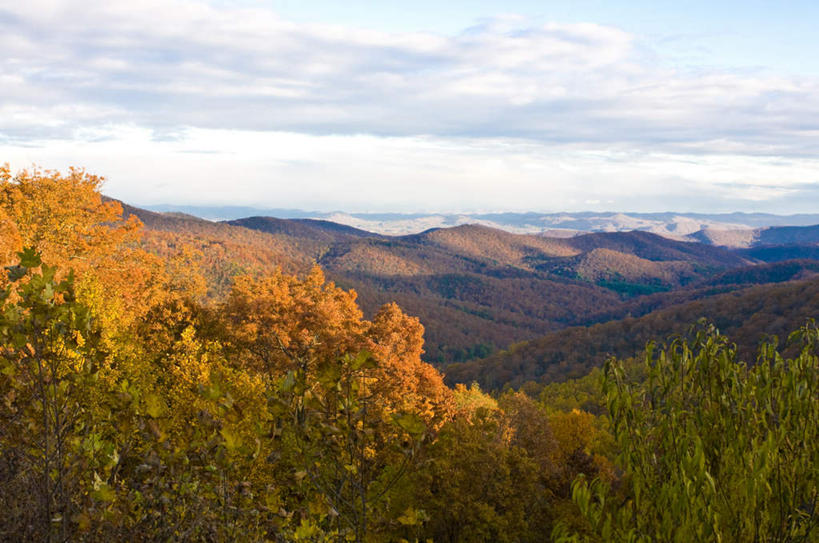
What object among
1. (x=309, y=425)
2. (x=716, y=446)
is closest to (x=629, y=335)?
(x=716, y=446)

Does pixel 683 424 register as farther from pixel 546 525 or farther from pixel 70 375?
pixel 546 525

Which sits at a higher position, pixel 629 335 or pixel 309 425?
pixel 309 425

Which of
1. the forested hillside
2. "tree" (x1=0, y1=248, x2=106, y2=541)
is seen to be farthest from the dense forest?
the forested hillside

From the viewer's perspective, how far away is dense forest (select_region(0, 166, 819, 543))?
18.4ft

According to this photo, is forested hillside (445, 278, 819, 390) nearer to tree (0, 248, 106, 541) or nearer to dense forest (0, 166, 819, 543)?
dense forest (0, 166, 819, 543)

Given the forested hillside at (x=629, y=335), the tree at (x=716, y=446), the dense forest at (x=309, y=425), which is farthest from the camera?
the forested hillside at (x=629, y=335)

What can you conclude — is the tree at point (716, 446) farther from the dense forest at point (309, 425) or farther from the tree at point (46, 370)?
the tree at point (46, 370)

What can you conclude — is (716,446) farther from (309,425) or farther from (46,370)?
(46,370)

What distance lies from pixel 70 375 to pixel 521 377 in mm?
154944

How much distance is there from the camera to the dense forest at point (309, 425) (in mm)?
5621

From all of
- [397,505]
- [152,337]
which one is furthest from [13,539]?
[152,337]

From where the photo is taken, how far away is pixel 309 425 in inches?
205

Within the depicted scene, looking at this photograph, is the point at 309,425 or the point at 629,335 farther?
the point at 629,335

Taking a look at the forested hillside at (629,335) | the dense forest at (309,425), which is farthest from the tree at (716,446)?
the forested hillside at (629,335)
